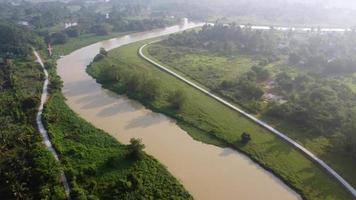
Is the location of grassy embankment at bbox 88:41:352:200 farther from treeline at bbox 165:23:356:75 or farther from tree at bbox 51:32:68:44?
tree at bbox 51:32:68:44

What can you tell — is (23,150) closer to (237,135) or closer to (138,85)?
(138,85)

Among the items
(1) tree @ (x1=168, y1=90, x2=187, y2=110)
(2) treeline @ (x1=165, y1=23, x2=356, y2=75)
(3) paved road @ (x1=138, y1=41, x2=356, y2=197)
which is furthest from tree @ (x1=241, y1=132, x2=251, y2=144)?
(2) treeline @ (x1=165, y1=23, x2=356, y2=75)

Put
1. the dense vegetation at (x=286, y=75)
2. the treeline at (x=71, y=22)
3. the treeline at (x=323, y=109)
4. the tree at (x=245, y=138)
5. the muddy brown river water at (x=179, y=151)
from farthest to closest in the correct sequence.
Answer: the treeline at (x=71, y=22)
the dense vegetation at (x=286, y=75)
the tree at (x=245, y=138)
the treeline at (x=323, y=109)
the muddy brown river water at (x=179, y=151)

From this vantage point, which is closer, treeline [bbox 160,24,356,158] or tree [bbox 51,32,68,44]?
treeline [bbox 160,24,356,158]

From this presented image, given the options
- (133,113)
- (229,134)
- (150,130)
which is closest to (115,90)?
(133,113)

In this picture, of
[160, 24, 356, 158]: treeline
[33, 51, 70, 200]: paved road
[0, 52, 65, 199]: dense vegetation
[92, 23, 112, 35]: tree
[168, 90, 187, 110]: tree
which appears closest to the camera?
[0, 52, 65, 199]: dense vegetation

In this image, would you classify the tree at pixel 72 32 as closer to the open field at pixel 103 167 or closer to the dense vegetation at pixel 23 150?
the dense vegetation at pixel 23 150

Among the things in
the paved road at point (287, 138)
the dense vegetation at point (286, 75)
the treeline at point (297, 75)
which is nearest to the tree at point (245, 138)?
the paved road at point (287, 138)
